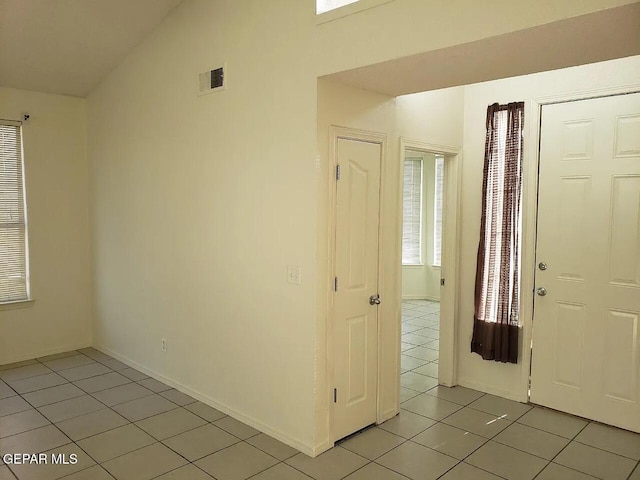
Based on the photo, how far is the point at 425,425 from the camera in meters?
3.56

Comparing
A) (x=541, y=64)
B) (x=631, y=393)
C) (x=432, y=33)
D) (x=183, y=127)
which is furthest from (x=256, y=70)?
(x=631, y=393)

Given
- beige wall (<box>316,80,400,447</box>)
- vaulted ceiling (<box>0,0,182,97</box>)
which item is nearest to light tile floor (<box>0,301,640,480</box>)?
beige wall (<box>316,80,400,447</box>)

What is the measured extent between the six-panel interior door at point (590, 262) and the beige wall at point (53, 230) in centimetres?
435

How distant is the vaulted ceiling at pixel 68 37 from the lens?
376cm

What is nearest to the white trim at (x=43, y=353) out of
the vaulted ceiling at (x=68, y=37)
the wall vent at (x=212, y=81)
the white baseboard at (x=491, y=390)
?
the vaulted ceiling at (x=68, y=37)

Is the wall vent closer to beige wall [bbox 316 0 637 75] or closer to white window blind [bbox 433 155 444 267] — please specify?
beige wall [bbox 316 0 637 75]

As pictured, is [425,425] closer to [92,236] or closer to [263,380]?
[263,380]

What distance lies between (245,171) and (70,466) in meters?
2.09

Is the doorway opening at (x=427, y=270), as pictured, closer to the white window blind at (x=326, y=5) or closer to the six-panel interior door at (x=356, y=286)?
the six-panel interior door at (x=356, y=286)

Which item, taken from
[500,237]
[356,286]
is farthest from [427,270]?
[356,286]

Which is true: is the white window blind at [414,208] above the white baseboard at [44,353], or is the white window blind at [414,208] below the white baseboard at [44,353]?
above

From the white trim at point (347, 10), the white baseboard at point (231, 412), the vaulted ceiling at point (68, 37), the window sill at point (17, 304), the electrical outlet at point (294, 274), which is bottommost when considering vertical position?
the white baseboard at point (231, 412)

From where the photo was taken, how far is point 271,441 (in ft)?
10.8

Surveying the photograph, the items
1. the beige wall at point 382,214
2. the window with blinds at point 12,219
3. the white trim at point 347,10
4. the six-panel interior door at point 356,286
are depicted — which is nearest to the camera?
the white trim at point 347,10
